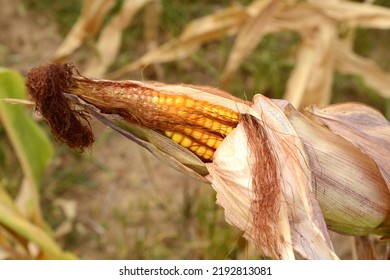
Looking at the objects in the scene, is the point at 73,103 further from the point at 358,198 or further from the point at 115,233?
the point at 115,233

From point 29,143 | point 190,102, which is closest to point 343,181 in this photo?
point 190,102

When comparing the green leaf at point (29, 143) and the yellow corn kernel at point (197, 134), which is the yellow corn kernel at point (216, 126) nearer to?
the yellow corn kernel at point (197, 134)

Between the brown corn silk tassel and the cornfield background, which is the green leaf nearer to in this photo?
the cornfield background

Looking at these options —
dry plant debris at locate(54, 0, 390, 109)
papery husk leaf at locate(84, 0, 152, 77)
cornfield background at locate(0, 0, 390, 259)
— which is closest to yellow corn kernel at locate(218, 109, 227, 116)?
cornfield background at locate(0, 0, 390, 259)

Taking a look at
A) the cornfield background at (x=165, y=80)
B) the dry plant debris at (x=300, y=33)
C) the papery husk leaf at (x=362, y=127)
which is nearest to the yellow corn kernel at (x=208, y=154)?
the papery husk leaf at (x=362, y=127)

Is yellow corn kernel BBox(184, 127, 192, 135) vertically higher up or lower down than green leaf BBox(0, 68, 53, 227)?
lower down

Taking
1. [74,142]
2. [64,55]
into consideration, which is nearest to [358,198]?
[74,142]
